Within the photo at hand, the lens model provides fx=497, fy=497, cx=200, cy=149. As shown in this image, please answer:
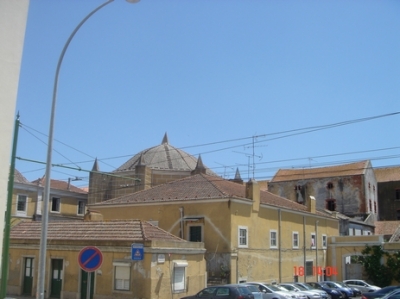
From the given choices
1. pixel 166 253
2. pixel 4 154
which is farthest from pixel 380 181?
pixel 4 154

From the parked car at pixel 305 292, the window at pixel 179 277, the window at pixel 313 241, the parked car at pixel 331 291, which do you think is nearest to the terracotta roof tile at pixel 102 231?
the window at pixel 179 277

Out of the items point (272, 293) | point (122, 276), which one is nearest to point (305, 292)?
point (272, 293)

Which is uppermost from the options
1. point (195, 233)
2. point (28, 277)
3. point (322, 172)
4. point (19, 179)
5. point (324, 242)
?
point (322, 172)

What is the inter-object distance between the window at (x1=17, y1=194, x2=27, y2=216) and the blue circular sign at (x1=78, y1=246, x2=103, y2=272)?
3902cm

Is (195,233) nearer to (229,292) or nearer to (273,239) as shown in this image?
(273,239)

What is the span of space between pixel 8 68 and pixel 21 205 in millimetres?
44598

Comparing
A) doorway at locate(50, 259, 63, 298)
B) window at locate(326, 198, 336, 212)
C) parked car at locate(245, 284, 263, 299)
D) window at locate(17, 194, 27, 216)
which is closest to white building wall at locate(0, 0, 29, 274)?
parked car at locate(245, 284, 263, 299)

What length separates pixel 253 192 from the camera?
36.5m

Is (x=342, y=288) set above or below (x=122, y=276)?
below

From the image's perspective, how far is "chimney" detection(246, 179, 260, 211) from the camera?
36.3m

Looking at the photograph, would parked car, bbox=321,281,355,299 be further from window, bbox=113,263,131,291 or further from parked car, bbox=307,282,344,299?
window, bbox=113,263,131,291

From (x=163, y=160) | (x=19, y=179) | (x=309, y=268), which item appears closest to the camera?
(x=309, y=268)

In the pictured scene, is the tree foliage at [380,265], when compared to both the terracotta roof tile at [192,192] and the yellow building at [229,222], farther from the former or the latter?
the terracotta roof tile at [192,192]

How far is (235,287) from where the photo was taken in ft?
76.8
